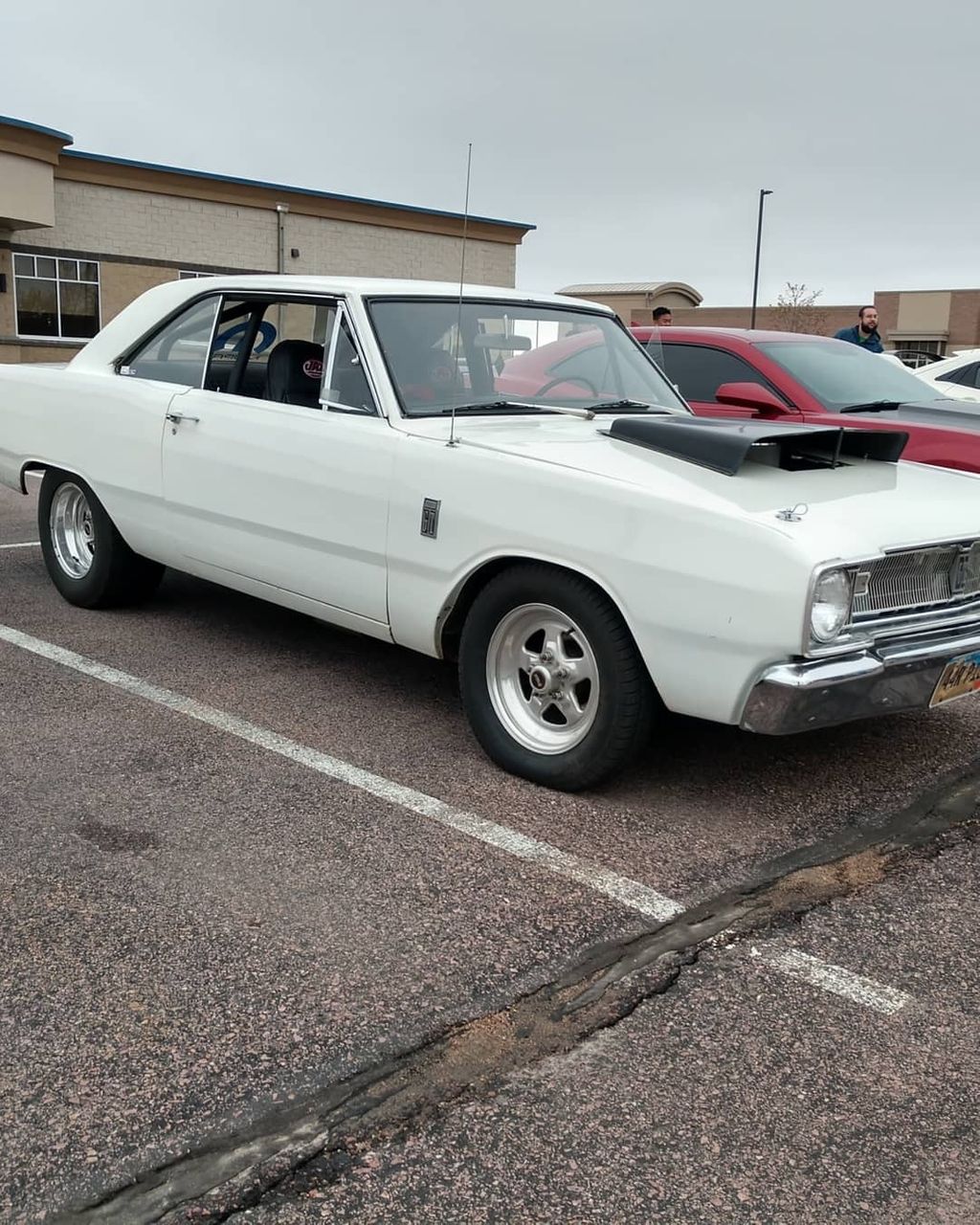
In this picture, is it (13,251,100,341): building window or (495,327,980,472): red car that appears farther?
(13,251,100,341): building window

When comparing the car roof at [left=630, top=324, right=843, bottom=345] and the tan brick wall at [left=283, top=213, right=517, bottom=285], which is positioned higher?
the tan brick wall at [left=283, top=213, right=517, bottom=285]

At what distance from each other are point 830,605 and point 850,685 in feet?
0.80

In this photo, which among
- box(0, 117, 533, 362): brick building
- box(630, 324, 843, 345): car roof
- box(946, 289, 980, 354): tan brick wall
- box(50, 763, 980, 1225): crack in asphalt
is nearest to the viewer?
box(50, 763, 980, 1225): crack in asphalt

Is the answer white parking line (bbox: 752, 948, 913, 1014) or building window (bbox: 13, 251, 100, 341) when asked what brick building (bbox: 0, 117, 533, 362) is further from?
white parking line (bbox: 752, 948, 913, 1014)

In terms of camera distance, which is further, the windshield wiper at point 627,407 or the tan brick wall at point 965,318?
the tan brick wall at point 965,318

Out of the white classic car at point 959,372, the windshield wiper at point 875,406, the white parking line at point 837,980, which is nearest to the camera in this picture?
the white parking line at point 837,980

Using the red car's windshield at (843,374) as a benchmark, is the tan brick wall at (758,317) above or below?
above

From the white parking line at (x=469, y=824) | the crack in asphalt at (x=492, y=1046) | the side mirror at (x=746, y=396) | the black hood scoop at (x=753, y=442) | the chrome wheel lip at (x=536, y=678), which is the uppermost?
the side mirror at (x=746, y=396)

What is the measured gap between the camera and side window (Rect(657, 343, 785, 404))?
7.18 m

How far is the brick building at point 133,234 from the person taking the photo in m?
23.4

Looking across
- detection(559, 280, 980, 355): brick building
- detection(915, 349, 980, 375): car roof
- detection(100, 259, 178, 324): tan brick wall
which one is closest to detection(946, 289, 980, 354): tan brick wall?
detection(559, 280, 980, 355): brick building

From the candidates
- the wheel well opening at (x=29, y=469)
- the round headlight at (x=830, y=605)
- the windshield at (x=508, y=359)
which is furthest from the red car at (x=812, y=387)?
the wheel well opening at (x=29, y=469)

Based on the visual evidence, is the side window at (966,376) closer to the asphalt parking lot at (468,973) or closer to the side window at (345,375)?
the asphalt parking lot at (468,973)

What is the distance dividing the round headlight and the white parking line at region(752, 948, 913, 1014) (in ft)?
3.10
